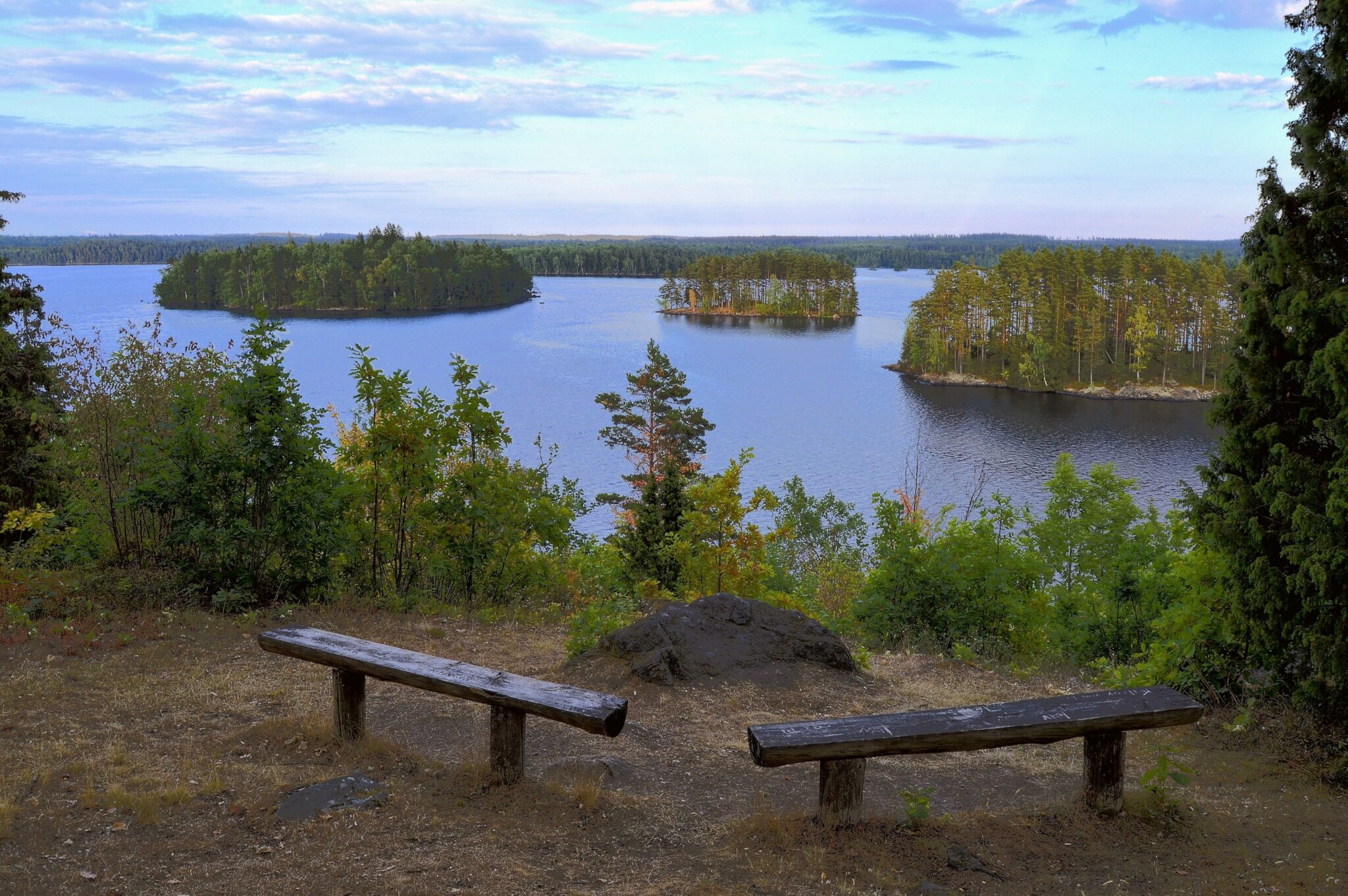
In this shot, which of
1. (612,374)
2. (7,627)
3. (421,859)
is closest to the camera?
(421,859)

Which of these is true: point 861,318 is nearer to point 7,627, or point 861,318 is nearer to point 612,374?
point 612,374

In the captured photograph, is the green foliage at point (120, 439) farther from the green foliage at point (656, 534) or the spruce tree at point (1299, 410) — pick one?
the spruce tree at point (1299, 410)

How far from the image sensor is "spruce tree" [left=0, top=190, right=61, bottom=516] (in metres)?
10.9

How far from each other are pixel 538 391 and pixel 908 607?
49.6 metres

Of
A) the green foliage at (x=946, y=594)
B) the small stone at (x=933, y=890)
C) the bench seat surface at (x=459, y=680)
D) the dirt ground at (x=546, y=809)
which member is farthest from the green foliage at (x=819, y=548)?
the small stone at (x=933, y=890)

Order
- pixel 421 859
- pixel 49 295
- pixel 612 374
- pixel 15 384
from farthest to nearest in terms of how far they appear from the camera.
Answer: pixel 49 295, pixel 612 374, pixel 15 384, pixel 421 859

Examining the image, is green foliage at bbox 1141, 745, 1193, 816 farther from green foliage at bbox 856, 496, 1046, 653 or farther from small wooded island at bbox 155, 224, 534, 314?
small wooded island at bbox 155, 224, 534, 314

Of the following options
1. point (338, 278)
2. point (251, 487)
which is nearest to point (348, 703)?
point (251, 487)

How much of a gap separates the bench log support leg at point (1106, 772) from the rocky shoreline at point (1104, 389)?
68872mm

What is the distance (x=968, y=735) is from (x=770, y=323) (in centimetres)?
10524

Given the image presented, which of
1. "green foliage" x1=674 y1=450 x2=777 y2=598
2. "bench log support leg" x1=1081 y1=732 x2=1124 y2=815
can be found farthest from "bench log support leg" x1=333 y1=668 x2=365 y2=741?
"green foliage" x1=674 y1=450 x2=777 y2=598

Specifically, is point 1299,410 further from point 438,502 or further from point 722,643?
point 438,502

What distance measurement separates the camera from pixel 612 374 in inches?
2574

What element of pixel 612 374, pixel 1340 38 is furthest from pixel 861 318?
pixel 1340 38
